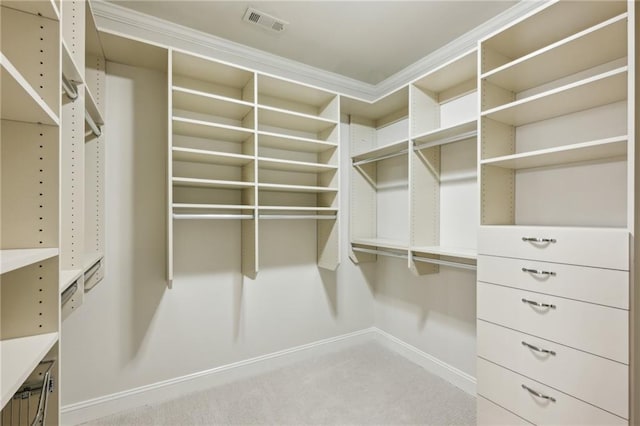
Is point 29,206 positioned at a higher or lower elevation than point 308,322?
higher

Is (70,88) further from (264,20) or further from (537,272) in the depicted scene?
(537,272)

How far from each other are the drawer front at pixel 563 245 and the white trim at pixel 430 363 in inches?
47.6

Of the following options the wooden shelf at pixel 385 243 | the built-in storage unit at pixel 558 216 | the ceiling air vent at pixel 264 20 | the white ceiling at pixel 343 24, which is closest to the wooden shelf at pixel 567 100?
the built-in storage unit at pixel 558 216

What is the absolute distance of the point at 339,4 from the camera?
1982 mm

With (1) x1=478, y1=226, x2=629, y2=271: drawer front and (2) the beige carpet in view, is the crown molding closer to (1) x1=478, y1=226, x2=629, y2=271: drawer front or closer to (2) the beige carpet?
(1) x1=478, y1=226, x2=629, y2=271: drawer front

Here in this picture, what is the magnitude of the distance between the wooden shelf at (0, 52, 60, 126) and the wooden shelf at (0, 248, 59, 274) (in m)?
0.38

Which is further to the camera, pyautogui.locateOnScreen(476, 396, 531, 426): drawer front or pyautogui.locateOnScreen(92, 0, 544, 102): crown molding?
pyautogui.locateOnScreen(92, 0, 544, 102): crown molding

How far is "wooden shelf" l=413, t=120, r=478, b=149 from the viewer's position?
1.98 metres

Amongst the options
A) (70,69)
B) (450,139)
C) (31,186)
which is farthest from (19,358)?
(450,139)

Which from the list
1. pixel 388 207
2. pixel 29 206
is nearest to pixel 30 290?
pixel 29 206

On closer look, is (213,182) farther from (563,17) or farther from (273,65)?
(563,17)

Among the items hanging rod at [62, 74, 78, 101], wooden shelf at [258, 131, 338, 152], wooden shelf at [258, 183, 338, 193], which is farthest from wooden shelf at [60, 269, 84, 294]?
wooden shelf at [258, 131, 338, 152]

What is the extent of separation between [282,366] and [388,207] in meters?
1.79

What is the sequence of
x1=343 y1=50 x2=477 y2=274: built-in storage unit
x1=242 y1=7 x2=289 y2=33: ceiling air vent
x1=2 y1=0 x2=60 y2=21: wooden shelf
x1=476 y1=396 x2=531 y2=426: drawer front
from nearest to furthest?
x1=2 y1=0 x2=60 y2=21: wooden shelf → x1=476 y1=396 x2=531 y2=426: drawer front → x1=242 y1=7 x2=289 y2=33: ceiling air vent → x1=343 y1=50 x2=477 y2=274: built-in storage unit
